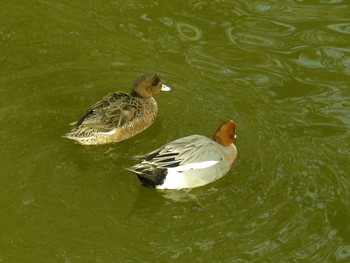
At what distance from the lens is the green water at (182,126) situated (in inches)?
266

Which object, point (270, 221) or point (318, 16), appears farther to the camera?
point (318, 16)

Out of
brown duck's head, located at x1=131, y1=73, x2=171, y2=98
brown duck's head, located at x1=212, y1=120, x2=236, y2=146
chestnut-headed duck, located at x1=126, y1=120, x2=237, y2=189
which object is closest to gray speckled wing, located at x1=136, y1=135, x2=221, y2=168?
chestnut-headed duck, located at x1=126, y1=120, x2=237, y2=189

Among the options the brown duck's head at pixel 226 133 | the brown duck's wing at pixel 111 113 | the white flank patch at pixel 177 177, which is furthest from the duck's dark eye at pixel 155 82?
the white flank patch at pixel 177 177

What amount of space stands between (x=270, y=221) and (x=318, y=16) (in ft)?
14.0

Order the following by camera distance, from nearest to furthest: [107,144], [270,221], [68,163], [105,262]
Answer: [105,262] → [270,221] → [68,163] → [107,144]

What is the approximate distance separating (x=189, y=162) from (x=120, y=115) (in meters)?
1.13

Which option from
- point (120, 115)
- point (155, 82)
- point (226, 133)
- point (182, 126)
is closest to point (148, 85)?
point (155, 82)

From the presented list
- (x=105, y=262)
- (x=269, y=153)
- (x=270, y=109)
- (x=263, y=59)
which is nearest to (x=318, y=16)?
(x=263, y=59)

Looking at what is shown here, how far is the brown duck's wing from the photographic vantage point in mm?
8141

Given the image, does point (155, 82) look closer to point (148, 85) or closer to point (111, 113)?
point (148, 85)

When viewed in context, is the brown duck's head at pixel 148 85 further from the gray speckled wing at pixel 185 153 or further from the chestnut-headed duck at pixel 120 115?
the gray speckled wing at pixel 185 153

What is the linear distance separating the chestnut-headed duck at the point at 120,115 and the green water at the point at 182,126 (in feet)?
0.39

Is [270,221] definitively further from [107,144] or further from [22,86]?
[22,86]

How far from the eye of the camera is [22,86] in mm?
8766
